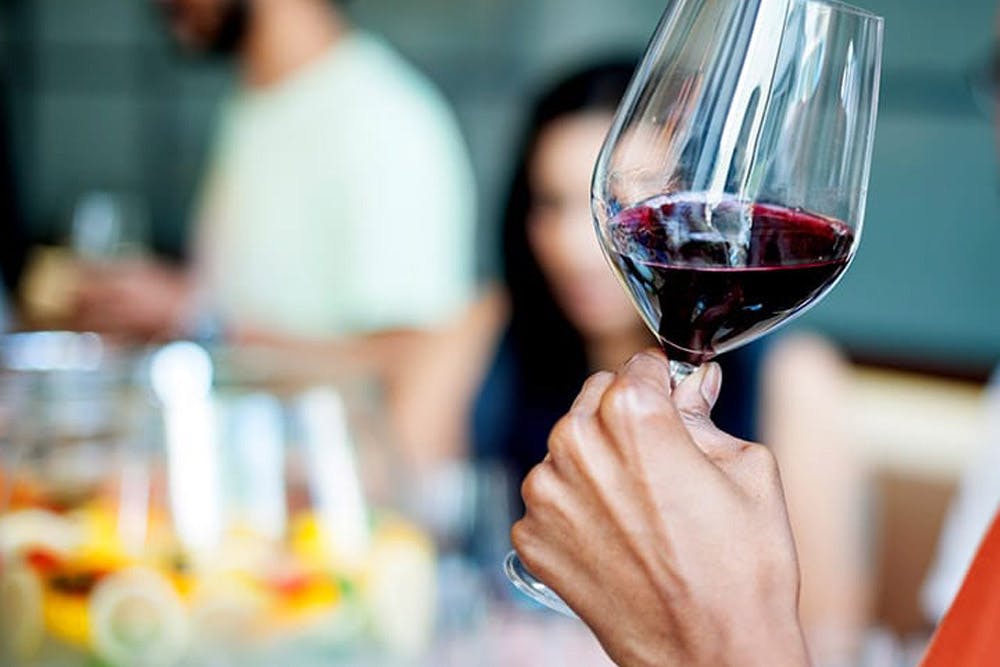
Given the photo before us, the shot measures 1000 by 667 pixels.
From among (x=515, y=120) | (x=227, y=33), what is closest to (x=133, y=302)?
(x=227, y=33)

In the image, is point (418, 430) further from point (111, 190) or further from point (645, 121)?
point (111, 190)

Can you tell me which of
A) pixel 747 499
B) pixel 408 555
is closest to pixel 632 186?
pixel 747 499

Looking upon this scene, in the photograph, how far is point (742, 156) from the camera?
60 cm

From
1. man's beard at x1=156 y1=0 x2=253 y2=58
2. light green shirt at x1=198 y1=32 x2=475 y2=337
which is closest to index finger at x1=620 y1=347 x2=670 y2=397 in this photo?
light green shirt at x1=198 y1=32 x2=475 y2=337

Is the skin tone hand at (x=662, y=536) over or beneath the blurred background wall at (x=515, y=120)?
over

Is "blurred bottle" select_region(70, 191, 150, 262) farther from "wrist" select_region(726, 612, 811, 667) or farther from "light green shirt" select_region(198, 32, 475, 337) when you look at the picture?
"wrist" select_region(726, 612, 811, 667)

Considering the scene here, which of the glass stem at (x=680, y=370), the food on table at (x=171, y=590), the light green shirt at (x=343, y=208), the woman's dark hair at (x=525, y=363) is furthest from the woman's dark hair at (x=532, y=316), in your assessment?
the glass stem at (x=680, y=370)

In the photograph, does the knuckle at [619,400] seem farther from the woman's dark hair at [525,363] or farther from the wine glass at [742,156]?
the woman's dark hair at [525,363]

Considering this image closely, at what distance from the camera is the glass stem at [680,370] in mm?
616

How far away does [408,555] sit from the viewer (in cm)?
107

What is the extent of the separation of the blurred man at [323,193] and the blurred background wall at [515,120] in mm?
1279

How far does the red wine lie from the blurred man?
162cm

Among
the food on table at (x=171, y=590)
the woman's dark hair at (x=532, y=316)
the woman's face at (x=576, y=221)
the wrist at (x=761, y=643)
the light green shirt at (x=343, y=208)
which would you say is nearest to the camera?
the wrist at (x=761, y=643)

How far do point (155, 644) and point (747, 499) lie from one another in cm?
61
